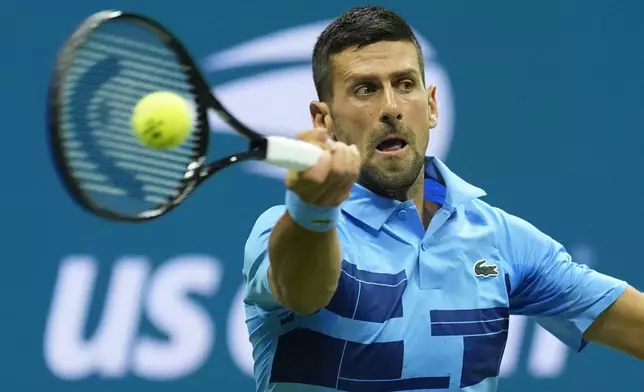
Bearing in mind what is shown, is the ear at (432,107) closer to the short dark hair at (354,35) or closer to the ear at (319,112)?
the short dark hair at (354,35)

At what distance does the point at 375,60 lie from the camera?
2566 millimetres

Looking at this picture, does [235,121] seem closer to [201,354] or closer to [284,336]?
[284,336]

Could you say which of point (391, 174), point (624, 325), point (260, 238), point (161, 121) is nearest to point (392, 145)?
point (391, 174)

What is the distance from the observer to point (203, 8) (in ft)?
12.3

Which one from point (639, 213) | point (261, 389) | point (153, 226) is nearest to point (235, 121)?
point (261, 389)

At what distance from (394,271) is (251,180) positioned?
1.40 m

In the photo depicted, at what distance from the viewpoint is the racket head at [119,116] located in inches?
69.6

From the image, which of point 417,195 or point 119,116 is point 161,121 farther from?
point 417,195

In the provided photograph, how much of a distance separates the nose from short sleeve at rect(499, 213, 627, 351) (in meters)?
0.39

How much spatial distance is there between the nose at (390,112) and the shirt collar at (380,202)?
0.17m

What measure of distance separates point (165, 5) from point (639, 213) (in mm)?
1763

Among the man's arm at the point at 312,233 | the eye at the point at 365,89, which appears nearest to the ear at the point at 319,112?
the eye at the point at 365,89

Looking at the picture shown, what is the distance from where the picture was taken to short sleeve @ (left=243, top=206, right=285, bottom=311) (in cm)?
219

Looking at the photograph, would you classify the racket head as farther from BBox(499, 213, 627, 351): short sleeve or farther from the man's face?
BBox(499, 213, 627, 351): short sleeve
